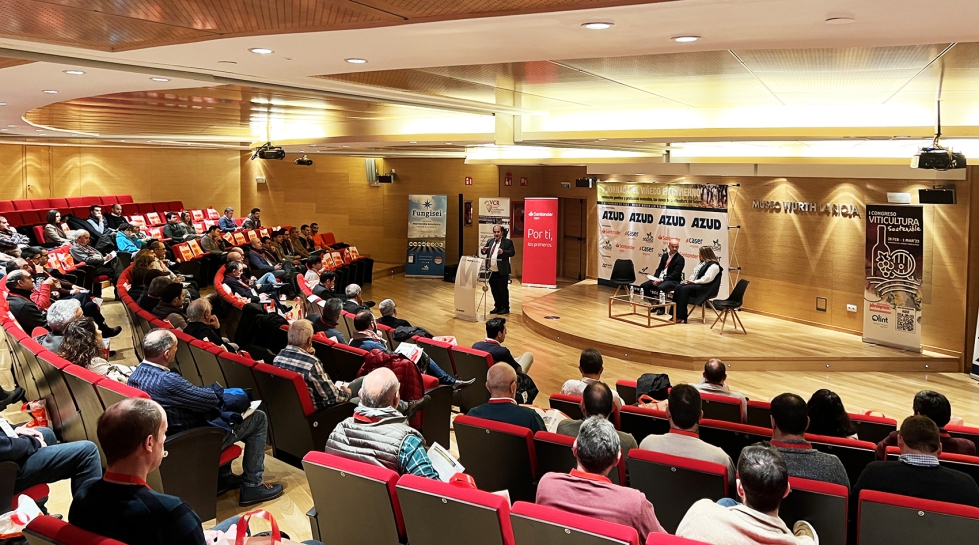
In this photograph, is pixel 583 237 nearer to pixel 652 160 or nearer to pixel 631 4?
pixel 652 160

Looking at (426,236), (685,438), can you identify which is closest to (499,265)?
(426,236)

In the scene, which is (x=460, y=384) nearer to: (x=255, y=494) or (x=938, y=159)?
(x=255, y=494)

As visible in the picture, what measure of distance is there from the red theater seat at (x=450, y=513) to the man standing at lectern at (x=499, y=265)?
1035 cm

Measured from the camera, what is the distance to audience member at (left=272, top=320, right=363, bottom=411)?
516cm

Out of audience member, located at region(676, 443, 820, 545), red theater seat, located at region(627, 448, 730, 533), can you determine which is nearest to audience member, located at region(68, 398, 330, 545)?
audience member, located at region(676, 443, 820, 545)

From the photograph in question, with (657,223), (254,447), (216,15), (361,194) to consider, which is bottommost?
(254,447)

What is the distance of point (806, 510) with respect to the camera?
3.33m

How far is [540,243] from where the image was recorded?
16.8 meters

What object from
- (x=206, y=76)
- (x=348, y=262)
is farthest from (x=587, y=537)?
(x=348, y=262)

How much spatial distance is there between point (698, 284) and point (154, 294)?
8.17 m

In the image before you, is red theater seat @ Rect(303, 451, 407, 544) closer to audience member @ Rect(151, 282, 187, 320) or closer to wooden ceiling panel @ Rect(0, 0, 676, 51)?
wooden ceiling panel @ Rect(0, 0, 676, 51)

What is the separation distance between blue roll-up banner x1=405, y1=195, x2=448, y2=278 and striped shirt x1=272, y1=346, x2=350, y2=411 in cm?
1341

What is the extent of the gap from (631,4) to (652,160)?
34.6 ft

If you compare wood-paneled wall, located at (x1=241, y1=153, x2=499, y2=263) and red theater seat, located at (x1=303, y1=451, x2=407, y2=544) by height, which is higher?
wood-paneled wall, located at (x1=241, y1=153, x2=499, y2=263)
